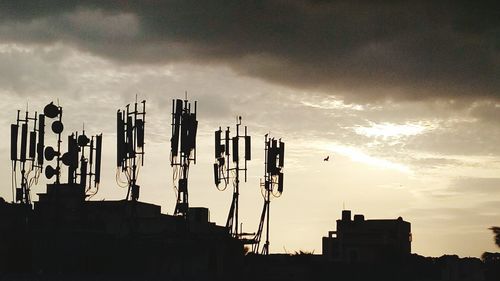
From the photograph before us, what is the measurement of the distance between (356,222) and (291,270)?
156 ft

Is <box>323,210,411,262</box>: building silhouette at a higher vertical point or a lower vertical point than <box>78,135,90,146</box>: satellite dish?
lower

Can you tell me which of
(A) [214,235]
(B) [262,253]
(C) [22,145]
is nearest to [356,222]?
(B) [262,253]

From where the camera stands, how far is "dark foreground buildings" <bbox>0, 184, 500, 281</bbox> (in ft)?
144

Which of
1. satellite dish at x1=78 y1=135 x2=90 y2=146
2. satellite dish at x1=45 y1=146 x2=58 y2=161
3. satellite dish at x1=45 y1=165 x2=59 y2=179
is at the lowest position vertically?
satellite dish at x1=45 y1=165 x2=59 y2=179

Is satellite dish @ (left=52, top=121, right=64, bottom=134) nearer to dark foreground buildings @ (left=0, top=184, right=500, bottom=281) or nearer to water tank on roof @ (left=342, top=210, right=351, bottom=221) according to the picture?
dark foreground buildings @ (left=0, top=184, right=500, bottom=281)

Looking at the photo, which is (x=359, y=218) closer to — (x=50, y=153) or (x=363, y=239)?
(x=363, y=239)

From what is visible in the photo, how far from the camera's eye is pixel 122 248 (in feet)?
152

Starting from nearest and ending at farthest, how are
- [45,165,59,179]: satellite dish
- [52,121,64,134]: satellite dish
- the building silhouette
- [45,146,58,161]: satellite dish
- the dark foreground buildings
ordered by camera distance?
1. the dark foreground buildings
2. [52,121,64,134]: satellite dish
3. [45,146,58,161]: satellite dish
4. [45,165,59,179]: satellite dish
5. the building silhouette

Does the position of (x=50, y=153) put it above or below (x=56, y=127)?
below

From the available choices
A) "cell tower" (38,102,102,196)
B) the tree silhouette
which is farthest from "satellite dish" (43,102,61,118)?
the tree silhouette

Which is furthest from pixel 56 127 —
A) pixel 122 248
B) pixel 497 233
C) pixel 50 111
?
pixel 497 233

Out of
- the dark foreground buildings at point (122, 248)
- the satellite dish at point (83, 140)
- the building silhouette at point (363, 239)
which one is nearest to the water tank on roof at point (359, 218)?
the building silhouette at point (363, 239)

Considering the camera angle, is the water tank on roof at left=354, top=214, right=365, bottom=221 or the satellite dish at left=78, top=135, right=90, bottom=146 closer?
the satellite dish at left=78, top=135, right=90, bottom=146

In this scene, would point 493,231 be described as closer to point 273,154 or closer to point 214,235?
point 273,154
